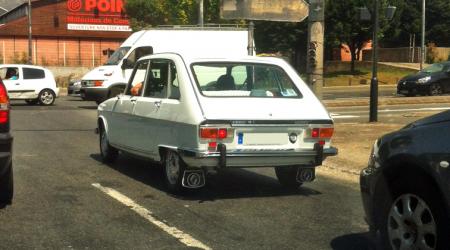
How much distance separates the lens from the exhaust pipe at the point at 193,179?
7215 mm

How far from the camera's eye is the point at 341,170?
938 centimetres

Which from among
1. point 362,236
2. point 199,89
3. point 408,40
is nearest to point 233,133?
point 199,89

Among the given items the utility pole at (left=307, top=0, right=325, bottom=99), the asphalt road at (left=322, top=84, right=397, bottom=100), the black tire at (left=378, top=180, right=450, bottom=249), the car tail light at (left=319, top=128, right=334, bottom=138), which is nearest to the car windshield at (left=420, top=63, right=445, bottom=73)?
the asphalt road at (left=322, top=84, right=397, bottom=100)

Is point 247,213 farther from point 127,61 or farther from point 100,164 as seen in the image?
point 127,61

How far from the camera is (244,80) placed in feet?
25.7

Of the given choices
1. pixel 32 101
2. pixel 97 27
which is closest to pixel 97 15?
pixel 97 27

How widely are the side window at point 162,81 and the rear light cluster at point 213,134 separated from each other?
0.83 meters

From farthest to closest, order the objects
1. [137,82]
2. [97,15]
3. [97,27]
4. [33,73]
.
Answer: [97,15] < [97,27] < [33,73] < [137,82]

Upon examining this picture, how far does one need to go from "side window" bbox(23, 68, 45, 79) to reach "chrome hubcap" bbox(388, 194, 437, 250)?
810 inches

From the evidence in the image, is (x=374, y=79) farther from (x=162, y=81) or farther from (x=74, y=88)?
(x=74, y=88)

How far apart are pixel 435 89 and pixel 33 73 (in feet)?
50.8

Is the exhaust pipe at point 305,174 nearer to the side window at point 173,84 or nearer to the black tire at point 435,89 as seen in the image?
the side window at point 173,84

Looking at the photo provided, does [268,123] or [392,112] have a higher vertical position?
[268,123]

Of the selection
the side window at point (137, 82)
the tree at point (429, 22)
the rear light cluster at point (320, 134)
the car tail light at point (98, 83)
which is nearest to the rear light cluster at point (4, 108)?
the side window at point (137, 82)
